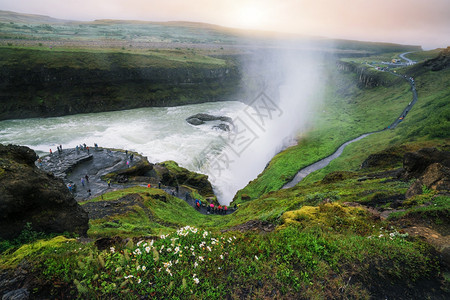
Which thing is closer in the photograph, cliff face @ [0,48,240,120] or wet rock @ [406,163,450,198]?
wet rock @ [406,163,450,198]

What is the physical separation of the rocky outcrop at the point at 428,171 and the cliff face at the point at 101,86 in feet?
267

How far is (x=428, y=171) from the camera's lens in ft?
52.5

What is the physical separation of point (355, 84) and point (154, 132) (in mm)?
111278

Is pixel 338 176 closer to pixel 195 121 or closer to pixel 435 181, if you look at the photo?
pixel 435 181

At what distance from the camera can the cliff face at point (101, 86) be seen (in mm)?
66188

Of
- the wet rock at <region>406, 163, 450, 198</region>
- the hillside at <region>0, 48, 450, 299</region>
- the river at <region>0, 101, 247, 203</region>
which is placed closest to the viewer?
the hillside at <region>0, 48, 450, 299</region>

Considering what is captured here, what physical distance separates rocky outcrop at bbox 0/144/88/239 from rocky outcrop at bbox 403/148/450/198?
21043 millimetres

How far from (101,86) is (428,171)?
3561 inches

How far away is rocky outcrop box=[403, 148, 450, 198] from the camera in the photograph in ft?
47.6

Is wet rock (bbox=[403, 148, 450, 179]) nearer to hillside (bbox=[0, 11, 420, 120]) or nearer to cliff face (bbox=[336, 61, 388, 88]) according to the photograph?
hillside (bbox=[0, 11, 420, 120])

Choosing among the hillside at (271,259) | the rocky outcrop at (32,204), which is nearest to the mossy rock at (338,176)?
the hillside at (271,259)

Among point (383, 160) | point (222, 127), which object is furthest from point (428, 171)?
point (222, 127)

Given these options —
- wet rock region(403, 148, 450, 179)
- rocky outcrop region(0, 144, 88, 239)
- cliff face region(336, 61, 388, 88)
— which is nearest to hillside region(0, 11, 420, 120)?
cliff face region(336, 61, 388, 88)

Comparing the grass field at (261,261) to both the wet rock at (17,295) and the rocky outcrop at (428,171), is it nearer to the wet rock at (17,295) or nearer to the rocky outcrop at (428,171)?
the wet rock at (17,295)
